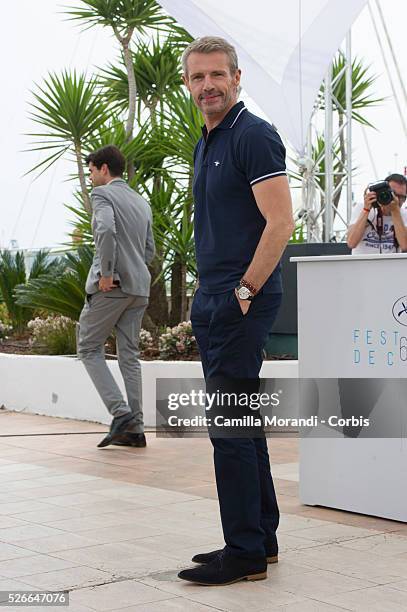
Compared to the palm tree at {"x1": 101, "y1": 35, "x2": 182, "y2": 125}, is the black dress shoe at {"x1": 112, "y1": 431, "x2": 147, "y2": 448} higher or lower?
lower

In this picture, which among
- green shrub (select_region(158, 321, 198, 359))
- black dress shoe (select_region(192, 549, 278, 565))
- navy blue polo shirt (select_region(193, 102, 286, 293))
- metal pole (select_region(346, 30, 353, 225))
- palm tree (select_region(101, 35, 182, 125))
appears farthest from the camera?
palm tree (select_region(101, 35, 182, 125))

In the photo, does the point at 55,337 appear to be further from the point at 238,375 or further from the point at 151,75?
the point at 238,375

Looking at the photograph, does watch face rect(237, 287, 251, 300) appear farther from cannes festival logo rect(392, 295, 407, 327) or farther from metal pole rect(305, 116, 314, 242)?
metal pole rect(305, 116, 314, 242)

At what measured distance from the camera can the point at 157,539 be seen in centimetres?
471

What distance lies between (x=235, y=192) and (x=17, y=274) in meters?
8.26

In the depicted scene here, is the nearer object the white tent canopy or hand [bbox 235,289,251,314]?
hand [bbox 235,289,251,314]

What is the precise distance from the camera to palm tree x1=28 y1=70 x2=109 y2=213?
12219 millimetres

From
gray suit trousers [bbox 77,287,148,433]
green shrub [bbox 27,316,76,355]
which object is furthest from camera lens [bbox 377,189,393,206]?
green shrub [bbox 27,316,76,355]

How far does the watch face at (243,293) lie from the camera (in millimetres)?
3912

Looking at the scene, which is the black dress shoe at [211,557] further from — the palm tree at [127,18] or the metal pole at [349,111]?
the palm tree at [127,18]

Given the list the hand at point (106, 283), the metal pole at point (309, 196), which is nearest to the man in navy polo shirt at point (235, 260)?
the hand at point (106, 283)

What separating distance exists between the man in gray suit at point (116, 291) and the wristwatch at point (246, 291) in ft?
11.0

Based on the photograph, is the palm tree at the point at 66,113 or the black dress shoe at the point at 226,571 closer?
the black dress shoe at the point at 226,571

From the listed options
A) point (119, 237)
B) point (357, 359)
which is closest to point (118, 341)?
point (119, 237)
